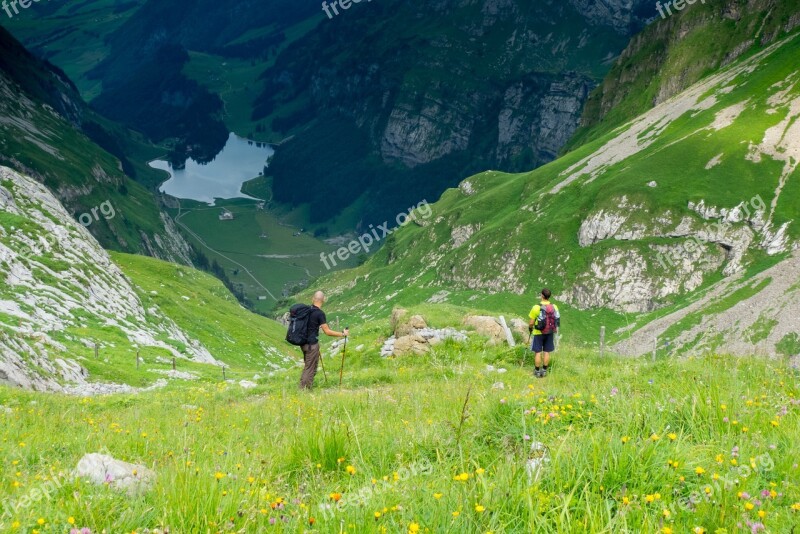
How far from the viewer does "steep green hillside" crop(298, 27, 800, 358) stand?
130m

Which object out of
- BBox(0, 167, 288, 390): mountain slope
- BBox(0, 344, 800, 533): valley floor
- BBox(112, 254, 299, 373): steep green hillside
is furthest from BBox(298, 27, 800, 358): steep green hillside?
BBox(0, 344, 800, 533): valley floor

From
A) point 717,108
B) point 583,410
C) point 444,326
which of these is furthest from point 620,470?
point 717,108

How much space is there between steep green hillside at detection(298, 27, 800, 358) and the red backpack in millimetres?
109071

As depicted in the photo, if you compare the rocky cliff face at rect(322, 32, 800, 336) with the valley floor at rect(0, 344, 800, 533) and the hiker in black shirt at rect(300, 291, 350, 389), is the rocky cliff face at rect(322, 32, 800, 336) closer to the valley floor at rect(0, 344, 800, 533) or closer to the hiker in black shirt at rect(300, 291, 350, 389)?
the hiker in black shirt at rect(300, 291, 350, 389)

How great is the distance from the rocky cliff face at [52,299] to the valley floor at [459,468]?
20239 mm

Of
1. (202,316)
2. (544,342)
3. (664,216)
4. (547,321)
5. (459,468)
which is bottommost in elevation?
(202,316)

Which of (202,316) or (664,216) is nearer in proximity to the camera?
Answer: (202,316)

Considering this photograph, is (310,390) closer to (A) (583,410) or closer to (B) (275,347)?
(A) (583,410)

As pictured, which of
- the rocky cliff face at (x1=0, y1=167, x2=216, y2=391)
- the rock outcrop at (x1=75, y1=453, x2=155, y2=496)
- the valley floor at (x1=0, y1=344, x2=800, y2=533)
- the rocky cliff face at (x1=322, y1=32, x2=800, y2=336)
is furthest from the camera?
the rocky cliff face at (x1=322, y1=32, x2=800, y2=336)

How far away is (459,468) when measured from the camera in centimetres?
587

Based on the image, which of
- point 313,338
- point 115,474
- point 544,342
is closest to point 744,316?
point 544,342

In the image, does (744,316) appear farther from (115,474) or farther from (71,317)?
(115,474)

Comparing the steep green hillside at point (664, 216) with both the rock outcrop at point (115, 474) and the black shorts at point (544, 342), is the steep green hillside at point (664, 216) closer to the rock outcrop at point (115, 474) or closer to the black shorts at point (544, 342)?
the black shorts at point (544, 342)

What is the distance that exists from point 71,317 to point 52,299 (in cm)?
206
